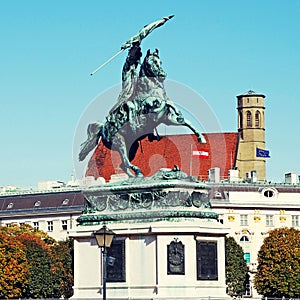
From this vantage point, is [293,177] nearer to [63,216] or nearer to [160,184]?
[63,216]

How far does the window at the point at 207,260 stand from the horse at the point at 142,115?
14.1 feet

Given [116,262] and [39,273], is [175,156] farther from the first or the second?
[116,262]

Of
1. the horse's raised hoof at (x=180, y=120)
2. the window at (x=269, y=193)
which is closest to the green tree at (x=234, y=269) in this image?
the window at (x=269, y=193)

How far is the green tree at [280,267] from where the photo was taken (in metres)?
98.9

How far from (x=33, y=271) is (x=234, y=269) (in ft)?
57.6

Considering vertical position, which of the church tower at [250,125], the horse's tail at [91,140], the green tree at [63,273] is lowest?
the green tree at [63,273]

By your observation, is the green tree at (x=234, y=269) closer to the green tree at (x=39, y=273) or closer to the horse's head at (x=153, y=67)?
the green tree at (x=39, y=273)

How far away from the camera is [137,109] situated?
57.6 m

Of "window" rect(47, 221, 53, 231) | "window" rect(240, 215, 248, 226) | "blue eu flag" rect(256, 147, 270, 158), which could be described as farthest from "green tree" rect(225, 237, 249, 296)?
"blue eu flag" rect(256, 147, 270, 158)

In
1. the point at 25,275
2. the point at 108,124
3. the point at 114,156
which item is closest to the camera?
the point at 108,124

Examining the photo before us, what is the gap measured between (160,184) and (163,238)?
2.26 meters

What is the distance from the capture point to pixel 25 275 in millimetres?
89688

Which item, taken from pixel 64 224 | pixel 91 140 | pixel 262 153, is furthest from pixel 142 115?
pixel 262 153

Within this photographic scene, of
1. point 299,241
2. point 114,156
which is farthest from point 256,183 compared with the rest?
point 114,156
